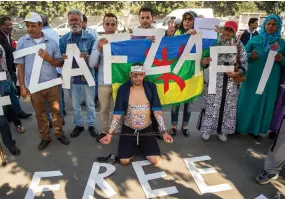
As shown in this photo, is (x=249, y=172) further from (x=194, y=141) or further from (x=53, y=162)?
(x=53, y=162)

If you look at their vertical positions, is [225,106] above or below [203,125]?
above

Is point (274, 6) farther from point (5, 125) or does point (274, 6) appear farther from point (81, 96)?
point (5, 125)

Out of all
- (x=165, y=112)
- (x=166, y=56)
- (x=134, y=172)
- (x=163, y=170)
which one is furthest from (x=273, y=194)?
(x=165, y=112)

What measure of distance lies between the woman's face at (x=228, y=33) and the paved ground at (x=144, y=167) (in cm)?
168

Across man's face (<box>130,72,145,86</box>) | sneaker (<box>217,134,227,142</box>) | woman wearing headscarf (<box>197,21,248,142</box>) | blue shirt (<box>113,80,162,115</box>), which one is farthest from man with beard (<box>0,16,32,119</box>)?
sneaker (<box>217,134,227,142</box>)

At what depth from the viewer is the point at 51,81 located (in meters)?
3.86

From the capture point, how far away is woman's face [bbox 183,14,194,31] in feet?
13.7

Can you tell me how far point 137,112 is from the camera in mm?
3836

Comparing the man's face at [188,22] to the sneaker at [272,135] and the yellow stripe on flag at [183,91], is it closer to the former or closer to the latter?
the yellow stripe on flag at [183,91]

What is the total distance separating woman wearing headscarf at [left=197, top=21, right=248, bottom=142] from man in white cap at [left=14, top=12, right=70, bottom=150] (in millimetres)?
2194

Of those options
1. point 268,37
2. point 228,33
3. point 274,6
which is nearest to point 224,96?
point 228,33

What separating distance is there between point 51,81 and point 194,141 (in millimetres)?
2421

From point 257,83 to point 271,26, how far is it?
2.77ft

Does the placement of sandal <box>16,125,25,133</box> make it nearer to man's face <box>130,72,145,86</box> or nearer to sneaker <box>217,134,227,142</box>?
man's face <box>130,72,145,86</box>
